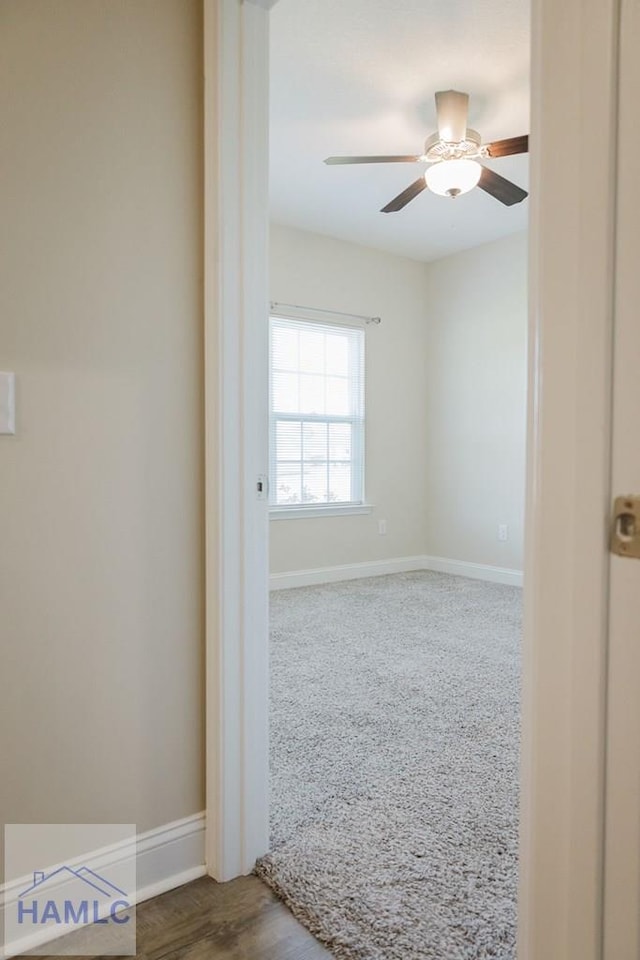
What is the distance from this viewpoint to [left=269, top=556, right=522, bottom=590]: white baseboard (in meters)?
4.46

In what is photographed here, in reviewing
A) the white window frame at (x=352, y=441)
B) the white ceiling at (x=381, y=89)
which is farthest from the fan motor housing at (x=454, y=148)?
the white window frame at (x=352, y=441)

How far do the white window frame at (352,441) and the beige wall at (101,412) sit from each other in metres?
2.89

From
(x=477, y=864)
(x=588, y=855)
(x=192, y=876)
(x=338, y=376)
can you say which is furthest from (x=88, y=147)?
(x=338, y=376)

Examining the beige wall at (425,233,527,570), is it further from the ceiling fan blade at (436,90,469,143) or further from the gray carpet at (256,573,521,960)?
the ceiling fan blade at (436,90,469,143)

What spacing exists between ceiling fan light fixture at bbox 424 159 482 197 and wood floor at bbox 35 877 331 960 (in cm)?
285

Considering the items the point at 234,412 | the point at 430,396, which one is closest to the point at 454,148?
the point at 234,412

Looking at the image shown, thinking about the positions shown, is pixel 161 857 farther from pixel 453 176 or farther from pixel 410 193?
pixel 410 193

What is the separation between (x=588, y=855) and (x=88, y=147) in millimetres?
1480

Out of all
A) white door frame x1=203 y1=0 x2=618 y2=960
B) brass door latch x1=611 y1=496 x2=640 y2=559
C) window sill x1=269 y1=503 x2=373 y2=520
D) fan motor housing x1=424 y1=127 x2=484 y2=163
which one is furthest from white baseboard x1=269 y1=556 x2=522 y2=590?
brass door latch x1=611 y1=496 x2=640 y2=559

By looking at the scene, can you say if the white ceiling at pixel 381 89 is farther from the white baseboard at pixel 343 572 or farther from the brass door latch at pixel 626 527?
the white baseboard at pixel 343 572

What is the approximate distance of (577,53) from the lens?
0.62 metres

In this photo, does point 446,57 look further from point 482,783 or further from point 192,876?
point 192,876

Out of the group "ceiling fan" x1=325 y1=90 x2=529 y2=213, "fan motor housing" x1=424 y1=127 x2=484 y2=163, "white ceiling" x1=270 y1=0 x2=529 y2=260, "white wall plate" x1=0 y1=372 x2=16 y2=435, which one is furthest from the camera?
"fan motor housing" x1=424 y1=127 x2=484 y2=163

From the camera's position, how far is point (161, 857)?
1312mm
